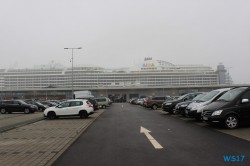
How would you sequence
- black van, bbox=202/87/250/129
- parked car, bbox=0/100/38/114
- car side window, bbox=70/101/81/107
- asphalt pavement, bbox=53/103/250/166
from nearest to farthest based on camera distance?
asphalt pavement, bbox=53/103/250/166 → black van, bbox=202/87/250/129 → car side window, bbox=70/101/81/107 → parked car, bbox=0/100/38/114

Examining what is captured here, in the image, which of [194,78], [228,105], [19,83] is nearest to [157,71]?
[194,78]

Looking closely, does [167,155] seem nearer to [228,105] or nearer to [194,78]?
[228,105]

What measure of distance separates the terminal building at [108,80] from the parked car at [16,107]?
206 ft

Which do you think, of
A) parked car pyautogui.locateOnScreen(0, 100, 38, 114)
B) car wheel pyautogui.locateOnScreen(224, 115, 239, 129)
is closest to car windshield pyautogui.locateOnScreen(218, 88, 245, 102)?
car wheel pyautogui.locateOnScreen(224, 115, 239, 129)

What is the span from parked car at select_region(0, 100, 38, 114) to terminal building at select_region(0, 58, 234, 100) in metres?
62.9

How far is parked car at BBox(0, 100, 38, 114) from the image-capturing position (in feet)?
88.7

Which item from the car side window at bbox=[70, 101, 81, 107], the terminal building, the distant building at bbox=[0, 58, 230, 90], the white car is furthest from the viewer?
the distant building at bbox=[0, 58, 230, 90]

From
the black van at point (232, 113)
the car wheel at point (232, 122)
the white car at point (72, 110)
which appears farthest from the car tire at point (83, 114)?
the car wheel at point (232, 122)

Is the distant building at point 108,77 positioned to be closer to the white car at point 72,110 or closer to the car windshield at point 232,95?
the white car at point 72,110

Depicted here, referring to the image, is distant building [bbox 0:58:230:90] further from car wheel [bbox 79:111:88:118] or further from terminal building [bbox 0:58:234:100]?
car wheel [bbox 79:111:88:118]

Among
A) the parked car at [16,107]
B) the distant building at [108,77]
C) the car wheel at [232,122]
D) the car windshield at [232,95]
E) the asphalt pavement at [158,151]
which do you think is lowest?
the parked car at [16,107]

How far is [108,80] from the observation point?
95.6m

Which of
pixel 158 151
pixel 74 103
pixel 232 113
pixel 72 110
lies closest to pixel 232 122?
pixel 232 113

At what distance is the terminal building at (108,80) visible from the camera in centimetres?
9281
